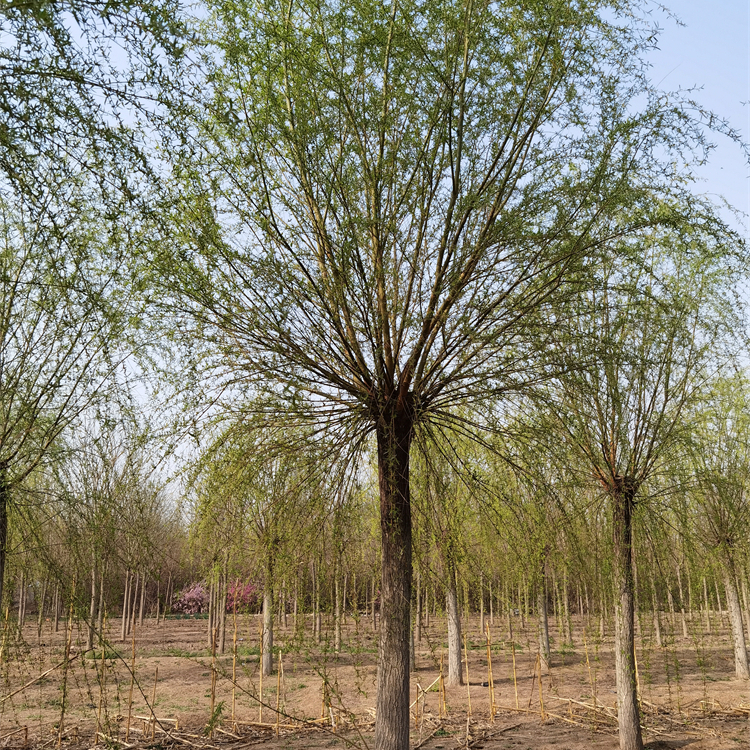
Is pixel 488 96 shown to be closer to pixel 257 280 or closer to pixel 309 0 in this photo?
pixel 309 0

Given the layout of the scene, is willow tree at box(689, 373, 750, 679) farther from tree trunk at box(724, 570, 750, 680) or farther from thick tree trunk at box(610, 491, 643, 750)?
thick tree trunk at box(610, 491, 643, 750)

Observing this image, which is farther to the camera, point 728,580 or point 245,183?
point 728,580

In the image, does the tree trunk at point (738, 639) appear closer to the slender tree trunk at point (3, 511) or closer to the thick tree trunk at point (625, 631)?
the thick tree trunk at point (625, 631)

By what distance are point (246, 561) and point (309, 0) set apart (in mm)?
4008

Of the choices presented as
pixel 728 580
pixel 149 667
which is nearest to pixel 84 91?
pixel 728 580

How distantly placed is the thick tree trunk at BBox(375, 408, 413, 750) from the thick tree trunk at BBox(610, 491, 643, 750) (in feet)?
11.1

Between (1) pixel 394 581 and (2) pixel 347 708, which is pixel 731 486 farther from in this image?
(1) pixel 394 581

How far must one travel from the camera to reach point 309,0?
4.22 m

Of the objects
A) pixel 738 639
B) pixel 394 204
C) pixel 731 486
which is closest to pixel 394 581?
pixel 394 204

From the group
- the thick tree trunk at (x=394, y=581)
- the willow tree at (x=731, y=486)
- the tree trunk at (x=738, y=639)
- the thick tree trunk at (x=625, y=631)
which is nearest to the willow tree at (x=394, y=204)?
the thick tree trunk at (x=394, y=581)

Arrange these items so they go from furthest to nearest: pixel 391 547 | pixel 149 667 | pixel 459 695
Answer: pixel 149 667 → pixel 459 695 → pixel 391 547

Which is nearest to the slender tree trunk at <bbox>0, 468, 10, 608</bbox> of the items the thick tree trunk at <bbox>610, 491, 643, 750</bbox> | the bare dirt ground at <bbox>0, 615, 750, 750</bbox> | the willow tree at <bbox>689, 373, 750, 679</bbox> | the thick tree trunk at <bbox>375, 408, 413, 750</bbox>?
the bare dirt ground at <bbox>0, 615, 750, 750</bbox>

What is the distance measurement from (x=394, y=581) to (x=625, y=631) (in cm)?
389

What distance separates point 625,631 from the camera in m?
7.16
